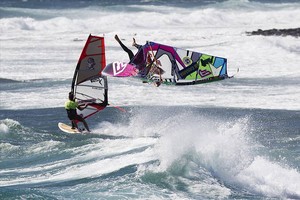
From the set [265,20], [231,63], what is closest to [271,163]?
[231,63]

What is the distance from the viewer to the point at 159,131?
23656 millimetres

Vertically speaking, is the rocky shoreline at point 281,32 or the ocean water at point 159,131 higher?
the rocky shoreline at point 281,32

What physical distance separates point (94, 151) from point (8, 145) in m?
2.56

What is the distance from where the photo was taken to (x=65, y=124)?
24.2 metres

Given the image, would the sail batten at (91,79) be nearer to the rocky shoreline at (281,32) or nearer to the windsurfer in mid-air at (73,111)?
the windsurfer in mid-air at (73,111)

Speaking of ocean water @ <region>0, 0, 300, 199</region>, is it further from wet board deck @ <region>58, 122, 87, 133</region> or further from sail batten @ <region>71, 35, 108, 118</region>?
sail batten @ <region>71, 35, 108, 118</region>

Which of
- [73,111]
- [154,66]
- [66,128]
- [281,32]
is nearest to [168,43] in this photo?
[281,32]

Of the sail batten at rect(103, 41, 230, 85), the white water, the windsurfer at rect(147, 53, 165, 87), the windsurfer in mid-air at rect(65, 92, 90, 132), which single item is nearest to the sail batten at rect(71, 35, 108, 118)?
the windsurfer in mid-air at rect(65, 92, 90, 132)

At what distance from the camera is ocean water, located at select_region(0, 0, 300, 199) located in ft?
58.3

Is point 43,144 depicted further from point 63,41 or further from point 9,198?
point 63,41

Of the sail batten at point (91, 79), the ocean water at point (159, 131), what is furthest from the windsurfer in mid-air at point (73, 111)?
the sail batten at point (91, 79)

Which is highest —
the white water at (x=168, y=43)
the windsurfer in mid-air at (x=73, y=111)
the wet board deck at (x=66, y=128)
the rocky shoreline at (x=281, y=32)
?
the windsurfer in mid-air at (x=73, y=111)

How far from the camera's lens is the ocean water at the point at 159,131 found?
17766 millimetres

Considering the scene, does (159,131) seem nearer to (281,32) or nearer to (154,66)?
(154,66)
